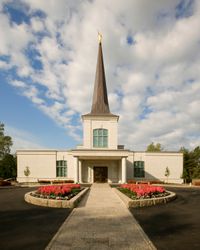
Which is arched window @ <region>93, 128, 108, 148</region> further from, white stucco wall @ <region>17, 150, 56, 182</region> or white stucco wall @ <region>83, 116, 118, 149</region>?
white stucco wall @ <region>17, 150, 56, 182</region>

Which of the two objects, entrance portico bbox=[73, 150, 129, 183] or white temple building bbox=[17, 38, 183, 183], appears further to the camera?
white temple building bbox=[17, 38, 183, 183]

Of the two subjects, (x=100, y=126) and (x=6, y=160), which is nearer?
(x=100, y=126)

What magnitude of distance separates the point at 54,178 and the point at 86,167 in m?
4.74

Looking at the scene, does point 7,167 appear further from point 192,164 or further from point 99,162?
point 192,164

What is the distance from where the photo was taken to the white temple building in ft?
107

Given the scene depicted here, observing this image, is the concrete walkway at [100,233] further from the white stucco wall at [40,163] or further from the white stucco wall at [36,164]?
the white stucco wall at [36,164]

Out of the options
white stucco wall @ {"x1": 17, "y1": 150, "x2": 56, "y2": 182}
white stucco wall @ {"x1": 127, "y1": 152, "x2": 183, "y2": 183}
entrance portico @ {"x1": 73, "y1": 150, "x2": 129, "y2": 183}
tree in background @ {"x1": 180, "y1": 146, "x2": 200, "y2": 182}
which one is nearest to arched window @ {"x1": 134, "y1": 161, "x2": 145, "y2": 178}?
white stucco wall @ {"x1": 127, "y1": 152, "x2": 183, "y2": 183}

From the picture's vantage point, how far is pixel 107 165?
32.9 metres

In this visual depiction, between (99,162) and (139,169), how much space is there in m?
5.90

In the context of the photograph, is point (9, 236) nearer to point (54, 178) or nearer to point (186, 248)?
point (186, 248)

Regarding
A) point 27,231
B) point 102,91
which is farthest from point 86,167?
point 27,231

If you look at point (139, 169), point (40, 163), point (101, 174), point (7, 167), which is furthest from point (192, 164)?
point (7, 167)

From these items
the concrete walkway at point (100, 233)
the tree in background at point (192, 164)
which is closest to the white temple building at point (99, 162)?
the tree in background at point (192, 164)

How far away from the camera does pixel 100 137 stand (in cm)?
3278
